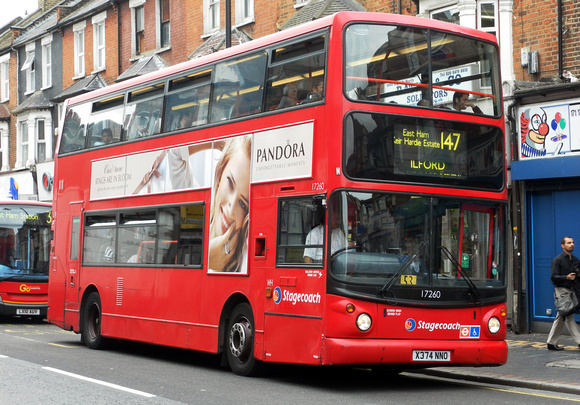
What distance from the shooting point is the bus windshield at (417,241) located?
10305 mm

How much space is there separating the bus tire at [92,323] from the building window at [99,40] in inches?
805

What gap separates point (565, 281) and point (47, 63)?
30181 millimetres

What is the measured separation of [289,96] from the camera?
11422 millimetres

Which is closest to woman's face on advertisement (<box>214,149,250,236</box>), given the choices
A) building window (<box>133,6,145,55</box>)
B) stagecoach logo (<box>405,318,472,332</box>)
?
stagecoach logo (<box>405,318,472,332</box>)

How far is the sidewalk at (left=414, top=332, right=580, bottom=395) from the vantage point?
1123 centimetres

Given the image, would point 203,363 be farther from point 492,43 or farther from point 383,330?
point 492,43

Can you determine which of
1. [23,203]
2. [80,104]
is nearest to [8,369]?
[80,104]

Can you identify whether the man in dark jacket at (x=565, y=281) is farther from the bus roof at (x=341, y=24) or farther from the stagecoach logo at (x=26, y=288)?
the stagecoach logo at (x=26, y=288)

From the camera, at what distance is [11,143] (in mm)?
42344

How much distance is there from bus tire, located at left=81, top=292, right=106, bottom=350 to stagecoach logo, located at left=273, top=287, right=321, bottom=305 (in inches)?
227

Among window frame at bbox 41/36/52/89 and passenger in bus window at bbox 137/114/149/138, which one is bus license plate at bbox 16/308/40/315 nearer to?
passenger in bus window at bbox 137/114/149/138

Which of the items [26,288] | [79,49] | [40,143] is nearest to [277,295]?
[26,288]

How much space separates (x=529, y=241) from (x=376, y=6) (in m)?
6.97

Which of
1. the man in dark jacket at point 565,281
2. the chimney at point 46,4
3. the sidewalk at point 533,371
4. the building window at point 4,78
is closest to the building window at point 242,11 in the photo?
the man in dark jacket at point 565,281
